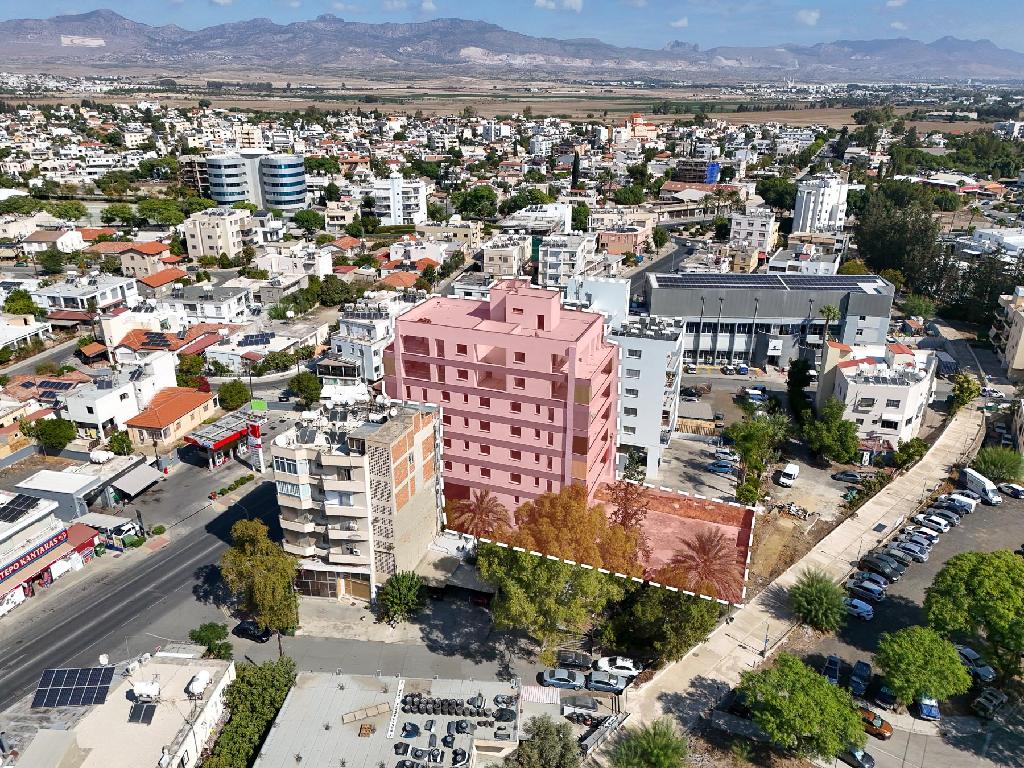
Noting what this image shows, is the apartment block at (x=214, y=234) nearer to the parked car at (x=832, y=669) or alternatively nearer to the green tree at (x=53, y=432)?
the green tree at (x=53, y=432)

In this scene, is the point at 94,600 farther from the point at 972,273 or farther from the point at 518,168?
the point at 518,168

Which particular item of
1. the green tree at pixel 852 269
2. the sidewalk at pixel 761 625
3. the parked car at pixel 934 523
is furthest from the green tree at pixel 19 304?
the green tree at pixel 852 269

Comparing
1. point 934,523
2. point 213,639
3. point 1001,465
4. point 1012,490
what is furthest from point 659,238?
point 213,639

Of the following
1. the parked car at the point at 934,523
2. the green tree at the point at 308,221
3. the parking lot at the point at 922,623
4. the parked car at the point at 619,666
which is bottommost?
the parking lot at the point at 922,623

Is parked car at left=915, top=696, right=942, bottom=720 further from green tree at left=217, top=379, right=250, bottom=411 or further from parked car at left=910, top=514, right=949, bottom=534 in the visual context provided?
green tree at left=217, top=379, right=250, bottom=411

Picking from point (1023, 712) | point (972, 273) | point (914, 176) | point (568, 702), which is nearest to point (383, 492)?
point (568, 702)

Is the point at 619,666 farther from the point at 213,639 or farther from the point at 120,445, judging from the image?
the point at 120,445
